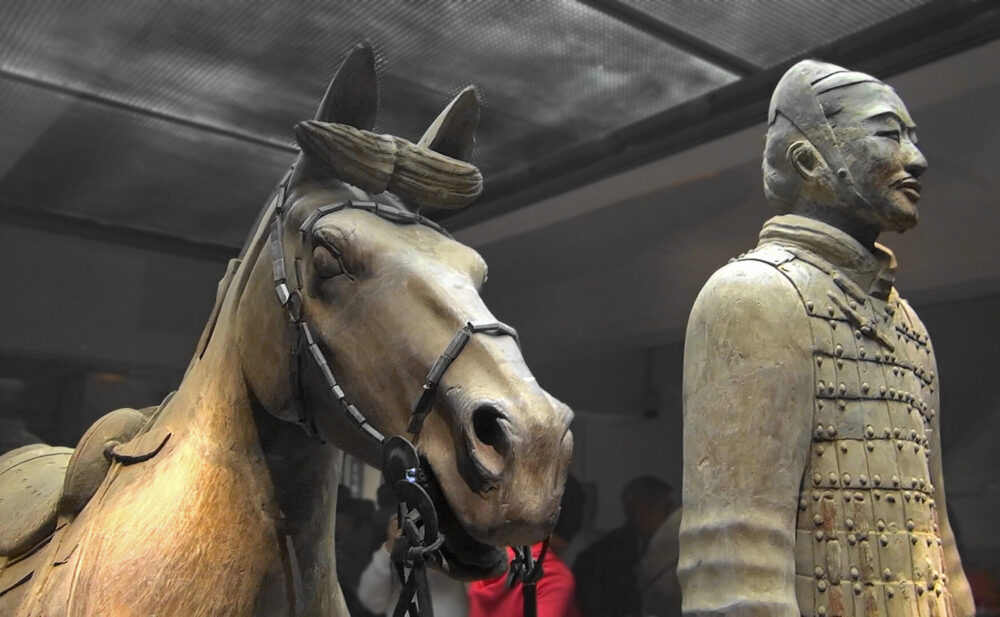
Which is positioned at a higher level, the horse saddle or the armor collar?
the armor collar

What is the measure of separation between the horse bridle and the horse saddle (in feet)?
1.09

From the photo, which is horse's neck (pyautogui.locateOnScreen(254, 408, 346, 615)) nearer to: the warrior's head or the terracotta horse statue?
the terracotta horse statue

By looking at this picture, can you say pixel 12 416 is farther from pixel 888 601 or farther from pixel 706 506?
pixel 888 601

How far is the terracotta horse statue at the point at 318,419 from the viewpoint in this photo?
125 centimetres

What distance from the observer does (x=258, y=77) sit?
3393mm

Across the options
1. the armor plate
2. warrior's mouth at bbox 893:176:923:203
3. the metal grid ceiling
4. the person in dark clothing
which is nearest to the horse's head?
the armor plate

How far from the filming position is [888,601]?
5.85 ft

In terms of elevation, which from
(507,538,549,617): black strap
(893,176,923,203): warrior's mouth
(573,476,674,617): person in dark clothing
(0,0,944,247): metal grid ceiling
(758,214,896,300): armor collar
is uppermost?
(0,0,944,247): metal grid ceiling

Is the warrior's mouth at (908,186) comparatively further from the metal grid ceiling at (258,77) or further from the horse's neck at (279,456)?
the metal grid ceiling at (258,77)

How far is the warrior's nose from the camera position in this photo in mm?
1190

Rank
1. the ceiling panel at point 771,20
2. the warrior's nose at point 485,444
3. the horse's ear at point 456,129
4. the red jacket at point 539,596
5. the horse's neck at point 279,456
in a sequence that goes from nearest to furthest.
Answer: the warrior's nose at point 485,444
the horse's neck at point 279,456
the horse's ear at point 456,129
the red jacket at point 539,596
the ceiling panel at point 771,20

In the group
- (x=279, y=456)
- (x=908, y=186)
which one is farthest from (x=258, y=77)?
(x=908, y=186)

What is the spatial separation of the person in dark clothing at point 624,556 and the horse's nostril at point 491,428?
102 inches

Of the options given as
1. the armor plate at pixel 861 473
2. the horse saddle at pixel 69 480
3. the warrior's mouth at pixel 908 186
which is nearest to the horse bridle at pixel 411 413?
the horse saddle at pixel 69 480
